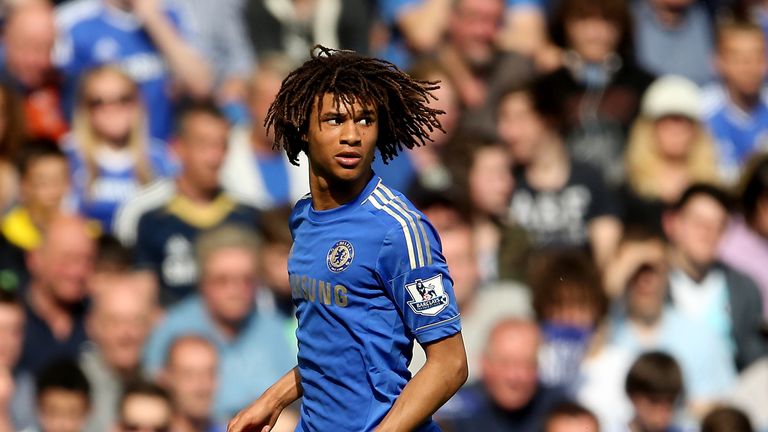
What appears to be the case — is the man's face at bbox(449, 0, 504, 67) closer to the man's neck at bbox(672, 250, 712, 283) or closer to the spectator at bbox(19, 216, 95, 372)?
the man's neck at bbox(672, 250, 712, 283)

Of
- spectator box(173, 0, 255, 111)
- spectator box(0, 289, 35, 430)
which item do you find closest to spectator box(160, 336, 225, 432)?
spectator box(0, 289, 35, 430)

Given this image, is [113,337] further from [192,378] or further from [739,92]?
[739,92]

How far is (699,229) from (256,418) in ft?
17.2

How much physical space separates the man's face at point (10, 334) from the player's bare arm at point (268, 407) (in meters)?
3.67

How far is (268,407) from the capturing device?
4691 millimetres

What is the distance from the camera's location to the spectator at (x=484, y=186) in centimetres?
906

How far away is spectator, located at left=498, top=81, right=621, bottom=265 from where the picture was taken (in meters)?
9.23

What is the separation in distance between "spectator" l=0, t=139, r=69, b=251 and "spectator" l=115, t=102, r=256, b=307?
16.4 inches

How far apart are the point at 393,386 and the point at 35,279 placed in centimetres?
449

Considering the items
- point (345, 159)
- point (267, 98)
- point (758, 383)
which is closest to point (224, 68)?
point (267, 98)

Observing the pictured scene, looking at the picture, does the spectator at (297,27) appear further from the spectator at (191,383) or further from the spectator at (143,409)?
the spectator at (143,409)

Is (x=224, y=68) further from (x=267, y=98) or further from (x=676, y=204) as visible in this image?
(x=676, y=204)

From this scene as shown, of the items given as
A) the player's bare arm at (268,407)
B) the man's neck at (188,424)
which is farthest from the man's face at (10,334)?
the player's bare arm at (268,407)

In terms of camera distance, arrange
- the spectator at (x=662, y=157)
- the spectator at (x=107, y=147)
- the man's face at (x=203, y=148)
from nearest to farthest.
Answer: the man's face at (x=203, y=148) < the spectator at (x=107, y=147) < the spectator at (x=662, y=157)
